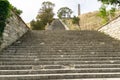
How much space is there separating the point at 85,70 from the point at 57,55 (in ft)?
6.78

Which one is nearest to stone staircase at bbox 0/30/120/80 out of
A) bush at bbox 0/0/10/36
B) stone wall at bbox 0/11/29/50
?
stone wall at bbox 0/11/29/50

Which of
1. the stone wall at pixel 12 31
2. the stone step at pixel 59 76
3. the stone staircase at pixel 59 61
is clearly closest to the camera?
the stone step at pixel 59 76

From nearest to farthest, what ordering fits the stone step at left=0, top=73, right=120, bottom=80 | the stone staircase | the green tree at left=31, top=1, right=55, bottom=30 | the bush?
the stone step at left=0, top=73, right=120, bottom=80 < the stone staircase < the bush < the green tree at left=31, top=1, right=55, bottom=30

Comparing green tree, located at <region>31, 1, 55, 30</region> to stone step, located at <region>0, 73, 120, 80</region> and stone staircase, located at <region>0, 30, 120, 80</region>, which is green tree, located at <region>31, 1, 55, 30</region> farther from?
stone step, located at <region>0, 73, 120, 80</region>

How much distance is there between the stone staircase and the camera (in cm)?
805

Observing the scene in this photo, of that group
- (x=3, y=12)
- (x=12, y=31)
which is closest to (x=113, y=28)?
(x=12, y=31)

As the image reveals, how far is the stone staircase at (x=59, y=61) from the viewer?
805 centimetres

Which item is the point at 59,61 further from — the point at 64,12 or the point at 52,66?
the point at 64,12

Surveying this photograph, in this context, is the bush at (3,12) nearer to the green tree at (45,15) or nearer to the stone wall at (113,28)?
the stone wall at (113,28)

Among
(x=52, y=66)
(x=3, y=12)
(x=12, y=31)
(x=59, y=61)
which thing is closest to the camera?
(x=52, y=66)

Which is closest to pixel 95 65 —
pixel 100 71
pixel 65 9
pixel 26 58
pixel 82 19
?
pixel 100 71

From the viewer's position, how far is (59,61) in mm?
9484

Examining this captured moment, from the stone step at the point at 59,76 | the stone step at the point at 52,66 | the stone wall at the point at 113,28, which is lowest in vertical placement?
the stone step at the point at 59,76

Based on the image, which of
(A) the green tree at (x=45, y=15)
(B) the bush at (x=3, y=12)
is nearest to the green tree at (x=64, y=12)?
(A) the green tree at (x=45, y=15)
